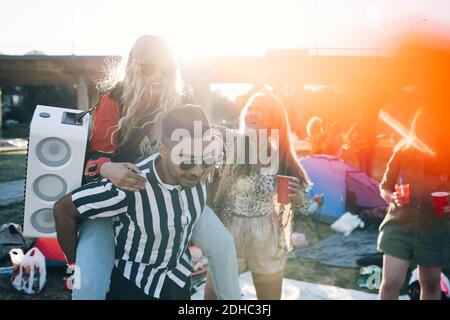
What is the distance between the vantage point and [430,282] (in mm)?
2564

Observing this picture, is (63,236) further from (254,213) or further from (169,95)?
(254,213)

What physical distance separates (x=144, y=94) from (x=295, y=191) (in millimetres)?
1030

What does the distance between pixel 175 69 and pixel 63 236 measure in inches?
30.9

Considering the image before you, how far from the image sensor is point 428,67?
4.27 meters

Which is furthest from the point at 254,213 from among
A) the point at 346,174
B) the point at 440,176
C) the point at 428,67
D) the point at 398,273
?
the point at 346,174

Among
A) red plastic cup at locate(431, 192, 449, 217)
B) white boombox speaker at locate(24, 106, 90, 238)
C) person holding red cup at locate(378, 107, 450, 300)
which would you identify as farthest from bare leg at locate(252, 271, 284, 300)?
white boombox speaker at locate(24, 106, 90, 238)

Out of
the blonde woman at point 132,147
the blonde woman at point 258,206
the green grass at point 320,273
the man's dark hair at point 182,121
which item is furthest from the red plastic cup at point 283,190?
the green grass at point 320,273

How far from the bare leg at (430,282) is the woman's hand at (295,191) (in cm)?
92

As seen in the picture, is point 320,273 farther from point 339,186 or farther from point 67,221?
point 67,221

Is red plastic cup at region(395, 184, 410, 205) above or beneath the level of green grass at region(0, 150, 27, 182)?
above

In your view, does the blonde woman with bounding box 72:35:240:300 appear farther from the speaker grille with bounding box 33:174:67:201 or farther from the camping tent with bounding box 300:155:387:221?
the camping tent with bounding box 300:155:387:221

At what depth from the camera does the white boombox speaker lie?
1.50 metres

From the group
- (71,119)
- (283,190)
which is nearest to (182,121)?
(71,119)
